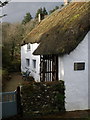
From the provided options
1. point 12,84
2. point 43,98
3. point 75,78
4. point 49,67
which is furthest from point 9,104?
point 12,84

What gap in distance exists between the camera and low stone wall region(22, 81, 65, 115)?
1046 centimetres

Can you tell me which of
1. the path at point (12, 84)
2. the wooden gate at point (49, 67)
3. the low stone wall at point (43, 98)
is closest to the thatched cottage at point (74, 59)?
the wooden gate at point (49, 67)

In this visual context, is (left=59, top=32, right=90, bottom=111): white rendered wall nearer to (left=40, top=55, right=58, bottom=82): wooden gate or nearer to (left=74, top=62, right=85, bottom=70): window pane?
(left=74, top=62, right=85, bottom=70): window pane

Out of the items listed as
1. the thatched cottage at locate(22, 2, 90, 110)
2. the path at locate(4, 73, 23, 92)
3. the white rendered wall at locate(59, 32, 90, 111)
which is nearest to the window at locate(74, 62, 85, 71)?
the thatched cottage at locate(22, 2, 90, 110)

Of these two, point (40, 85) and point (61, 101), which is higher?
point (40, 85)

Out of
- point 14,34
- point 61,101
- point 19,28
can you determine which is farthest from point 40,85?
point 19,28

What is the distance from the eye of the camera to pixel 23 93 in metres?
10.4

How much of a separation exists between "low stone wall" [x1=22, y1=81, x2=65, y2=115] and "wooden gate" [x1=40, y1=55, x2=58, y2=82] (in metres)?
1.34

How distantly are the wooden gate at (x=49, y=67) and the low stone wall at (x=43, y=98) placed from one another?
1337 millimetres

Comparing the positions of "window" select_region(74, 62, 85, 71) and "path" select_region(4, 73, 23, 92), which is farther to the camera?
"path" select_region(4, 73, 23, 92)

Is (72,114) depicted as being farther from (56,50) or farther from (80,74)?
(56,50)

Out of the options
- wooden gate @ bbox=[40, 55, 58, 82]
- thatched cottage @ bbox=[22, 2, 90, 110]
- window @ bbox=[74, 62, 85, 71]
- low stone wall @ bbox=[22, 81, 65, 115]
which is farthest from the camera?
wooden gate @ bbox=[40, 55, 58, 82]

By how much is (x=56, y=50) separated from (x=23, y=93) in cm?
288

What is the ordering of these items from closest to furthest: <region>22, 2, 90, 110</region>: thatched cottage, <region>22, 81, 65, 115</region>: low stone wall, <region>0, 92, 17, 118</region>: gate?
<region>0, 92, 17, 118</region>: gate
<region>22, 81, 65, 115</region>: low stone wall
<region>22, 2, 90, 110</region>: thatched cottage
